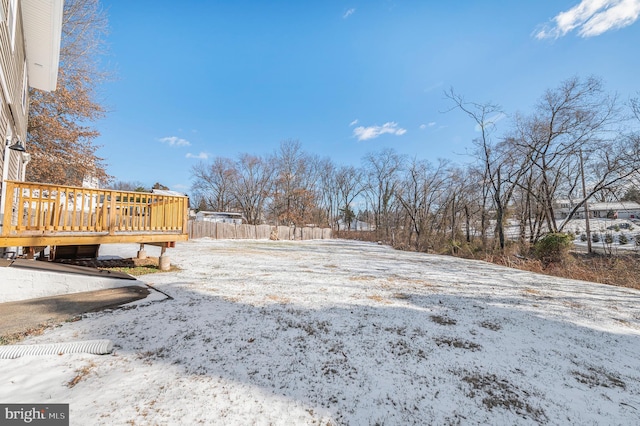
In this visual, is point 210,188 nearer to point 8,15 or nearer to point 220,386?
point 8,15

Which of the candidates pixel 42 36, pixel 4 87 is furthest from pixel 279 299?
pixel 42 36

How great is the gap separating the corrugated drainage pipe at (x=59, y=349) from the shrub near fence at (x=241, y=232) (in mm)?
16971

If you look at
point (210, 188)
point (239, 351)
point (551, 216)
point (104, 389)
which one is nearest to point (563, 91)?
point (551, 216)

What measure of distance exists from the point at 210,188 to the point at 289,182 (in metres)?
14.0

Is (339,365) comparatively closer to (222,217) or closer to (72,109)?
(72,109)

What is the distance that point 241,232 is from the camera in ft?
67.2

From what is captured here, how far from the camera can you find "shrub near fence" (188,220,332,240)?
18.4m

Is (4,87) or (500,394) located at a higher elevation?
(4,87)

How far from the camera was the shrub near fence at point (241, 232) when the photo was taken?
60.3 feet

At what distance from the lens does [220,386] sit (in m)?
1.73

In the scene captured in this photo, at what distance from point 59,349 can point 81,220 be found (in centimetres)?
313

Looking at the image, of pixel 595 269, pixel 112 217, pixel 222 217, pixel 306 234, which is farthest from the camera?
pixel 222 217

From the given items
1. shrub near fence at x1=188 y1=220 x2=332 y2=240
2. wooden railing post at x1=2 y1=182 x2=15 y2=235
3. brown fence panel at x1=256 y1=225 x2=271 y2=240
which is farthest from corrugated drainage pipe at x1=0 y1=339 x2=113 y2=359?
brown fence panel at x1=256 y1=225 x2=271 y2=240

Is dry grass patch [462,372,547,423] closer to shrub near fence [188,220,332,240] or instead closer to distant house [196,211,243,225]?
shrub near fence [188,220,332,240]
